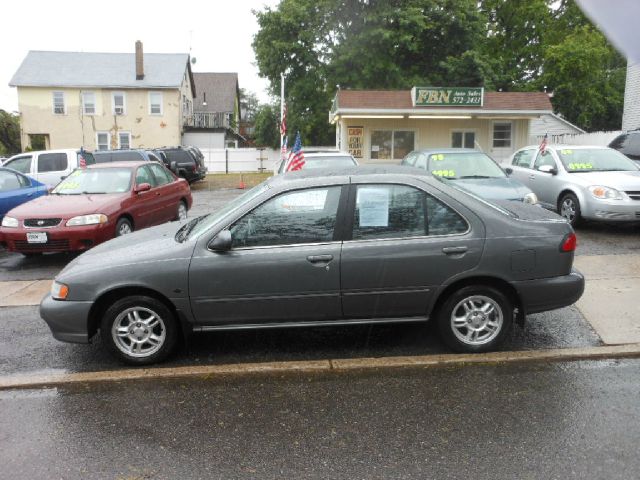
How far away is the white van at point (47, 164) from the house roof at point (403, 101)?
9575 mm

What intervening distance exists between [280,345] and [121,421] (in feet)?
5.40

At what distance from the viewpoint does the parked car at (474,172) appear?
8.87m

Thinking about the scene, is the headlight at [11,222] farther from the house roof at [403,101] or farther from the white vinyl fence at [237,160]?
the white vinyl fence at [237,160]

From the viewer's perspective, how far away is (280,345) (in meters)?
5.21

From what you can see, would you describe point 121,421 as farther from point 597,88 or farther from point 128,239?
point 597,88

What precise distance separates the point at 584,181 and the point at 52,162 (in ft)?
43.7

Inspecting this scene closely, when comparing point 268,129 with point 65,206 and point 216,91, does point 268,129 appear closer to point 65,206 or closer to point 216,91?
point 216,91

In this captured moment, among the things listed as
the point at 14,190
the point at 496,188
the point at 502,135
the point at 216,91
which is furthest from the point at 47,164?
the point at 216,91

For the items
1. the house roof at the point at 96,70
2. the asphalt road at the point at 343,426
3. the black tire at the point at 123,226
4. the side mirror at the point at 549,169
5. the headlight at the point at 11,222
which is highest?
the house roof at the point at 96,70

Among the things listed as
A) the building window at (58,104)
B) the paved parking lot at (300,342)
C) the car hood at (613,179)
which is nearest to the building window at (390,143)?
the car hood at (613,179)

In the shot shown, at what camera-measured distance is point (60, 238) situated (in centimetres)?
849

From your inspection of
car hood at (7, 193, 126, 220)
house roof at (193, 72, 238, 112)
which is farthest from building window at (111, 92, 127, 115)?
car hood at (7, 193, 126, 220)

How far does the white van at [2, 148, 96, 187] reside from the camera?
15.8 m

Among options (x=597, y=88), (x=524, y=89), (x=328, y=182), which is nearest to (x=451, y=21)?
(x=524, y=89)
